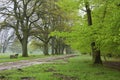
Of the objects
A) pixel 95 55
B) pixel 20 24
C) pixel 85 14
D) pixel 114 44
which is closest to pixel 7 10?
pixel 20 24

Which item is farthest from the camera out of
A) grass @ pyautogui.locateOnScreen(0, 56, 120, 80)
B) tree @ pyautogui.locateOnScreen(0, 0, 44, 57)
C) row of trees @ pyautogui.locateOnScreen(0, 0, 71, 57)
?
tree @ pyautogui.locateOnScreen(0, 0, 44, 57)

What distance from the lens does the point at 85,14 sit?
2464 centimetres

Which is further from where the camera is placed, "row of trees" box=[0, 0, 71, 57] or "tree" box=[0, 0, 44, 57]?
"tree" box=[0, 0, 44, 57]

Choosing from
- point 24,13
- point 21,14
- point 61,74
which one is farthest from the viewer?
point 21,14

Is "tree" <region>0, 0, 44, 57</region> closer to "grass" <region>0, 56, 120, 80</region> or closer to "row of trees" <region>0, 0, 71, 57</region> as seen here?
"row of trees" <region>0, 0, 71, 57</region>

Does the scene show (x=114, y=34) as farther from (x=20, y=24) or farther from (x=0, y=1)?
(x=20, y=24)

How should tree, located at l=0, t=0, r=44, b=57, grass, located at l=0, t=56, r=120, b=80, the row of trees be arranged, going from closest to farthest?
grass, located at l=0, t=56, r=120, b=80 → the row of trees → tree, located at l=0, t=0, r=44, b=57

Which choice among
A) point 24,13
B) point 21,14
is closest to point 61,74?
point 24,13

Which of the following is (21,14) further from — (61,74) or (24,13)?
(61,74)

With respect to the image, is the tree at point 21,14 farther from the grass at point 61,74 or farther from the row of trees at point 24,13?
the grass at point 61,74

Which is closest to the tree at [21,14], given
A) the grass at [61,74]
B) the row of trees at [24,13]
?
the row of trees at [24,13]

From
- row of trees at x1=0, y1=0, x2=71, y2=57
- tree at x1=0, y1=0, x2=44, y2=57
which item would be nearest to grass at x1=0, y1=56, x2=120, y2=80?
row of trees at x1=0, y1=0, x2=71, y2=57

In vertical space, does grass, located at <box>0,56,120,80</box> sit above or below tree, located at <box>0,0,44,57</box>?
below

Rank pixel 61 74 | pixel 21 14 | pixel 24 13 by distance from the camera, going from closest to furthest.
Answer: pixel 61 74 < pixel 24 13 < pixel 21 14
